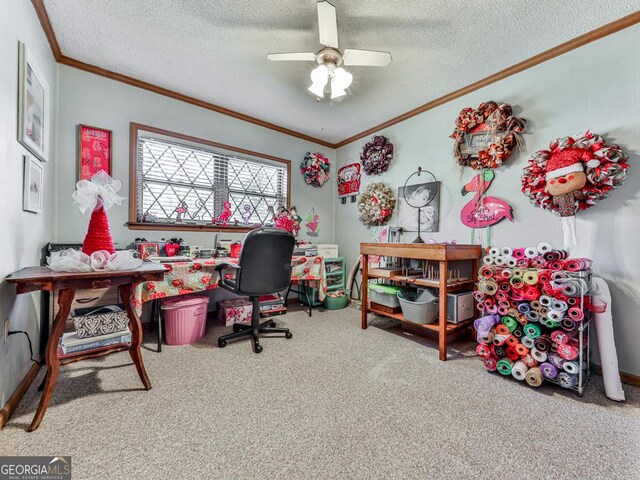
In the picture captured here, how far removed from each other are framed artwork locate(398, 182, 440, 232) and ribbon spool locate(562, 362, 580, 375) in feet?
5.21

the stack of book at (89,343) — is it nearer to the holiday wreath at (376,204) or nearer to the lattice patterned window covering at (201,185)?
the lattice patterned window covering at (201,185)

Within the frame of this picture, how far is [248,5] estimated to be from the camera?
68.7 inches

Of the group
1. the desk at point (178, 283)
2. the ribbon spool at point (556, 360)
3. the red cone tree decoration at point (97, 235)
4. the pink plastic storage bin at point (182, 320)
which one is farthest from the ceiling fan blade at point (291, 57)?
the ribbon spool at point (556, 360)

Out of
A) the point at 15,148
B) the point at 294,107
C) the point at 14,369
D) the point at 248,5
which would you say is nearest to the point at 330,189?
the point at 294,107

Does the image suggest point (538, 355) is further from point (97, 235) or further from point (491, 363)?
point (97, 235)

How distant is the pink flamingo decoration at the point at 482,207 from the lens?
240 cm

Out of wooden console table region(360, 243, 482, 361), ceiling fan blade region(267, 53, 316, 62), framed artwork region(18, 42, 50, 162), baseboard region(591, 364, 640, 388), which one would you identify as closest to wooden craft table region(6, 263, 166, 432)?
framed artwork region(18, 42, 50, 162)

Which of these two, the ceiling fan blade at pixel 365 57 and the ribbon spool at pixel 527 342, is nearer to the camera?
the ribbon spool at pixel 527 342

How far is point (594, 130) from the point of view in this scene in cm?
194

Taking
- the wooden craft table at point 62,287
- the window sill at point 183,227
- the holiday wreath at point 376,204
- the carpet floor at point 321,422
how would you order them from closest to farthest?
the carpet floor at point 321,422
the wooden craft table at point 62,287
the window sill at point 183,227
the holiday wreath at point 376,204

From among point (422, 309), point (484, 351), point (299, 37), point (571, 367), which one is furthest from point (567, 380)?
point (299, 37)

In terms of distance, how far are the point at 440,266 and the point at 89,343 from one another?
2383mm

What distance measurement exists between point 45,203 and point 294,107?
2.44m

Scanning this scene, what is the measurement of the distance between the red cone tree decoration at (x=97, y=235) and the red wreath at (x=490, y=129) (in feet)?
9.71
